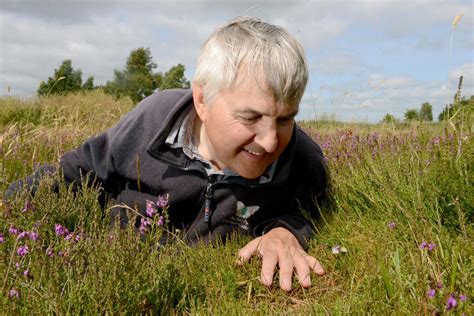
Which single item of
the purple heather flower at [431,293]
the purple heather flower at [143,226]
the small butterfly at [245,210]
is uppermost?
the purple heather flower at [143,226]

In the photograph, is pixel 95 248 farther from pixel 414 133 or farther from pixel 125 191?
pixel 414 133

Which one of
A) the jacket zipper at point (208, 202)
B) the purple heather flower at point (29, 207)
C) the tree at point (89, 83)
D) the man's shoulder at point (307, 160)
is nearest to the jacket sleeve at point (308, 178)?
the man's shoulder at point (307, 160)

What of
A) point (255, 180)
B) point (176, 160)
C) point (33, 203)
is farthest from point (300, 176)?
point (33, 203)

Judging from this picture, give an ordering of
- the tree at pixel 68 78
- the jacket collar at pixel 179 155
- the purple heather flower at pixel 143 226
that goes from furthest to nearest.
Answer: the tree at pixel 68 78 → the jacket collar at pixel 179 155 → the purple heather flower at pixel 143 226

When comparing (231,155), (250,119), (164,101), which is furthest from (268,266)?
(164,101)

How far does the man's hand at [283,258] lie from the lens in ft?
8.63

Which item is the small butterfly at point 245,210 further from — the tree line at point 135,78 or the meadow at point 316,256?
the tree line at point 135,78

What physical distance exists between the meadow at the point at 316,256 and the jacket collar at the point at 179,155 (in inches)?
15.3

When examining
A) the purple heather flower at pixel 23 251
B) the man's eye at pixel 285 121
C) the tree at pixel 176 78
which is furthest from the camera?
the tree at pixel 176 78

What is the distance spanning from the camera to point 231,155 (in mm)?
2895

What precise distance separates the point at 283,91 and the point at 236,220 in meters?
1.10

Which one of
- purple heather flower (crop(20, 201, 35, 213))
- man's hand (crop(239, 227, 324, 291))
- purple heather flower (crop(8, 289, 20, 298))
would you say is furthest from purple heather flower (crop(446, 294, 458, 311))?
purple heather flower (crop(20, 201, 35, 213))

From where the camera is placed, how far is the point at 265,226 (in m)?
3.36

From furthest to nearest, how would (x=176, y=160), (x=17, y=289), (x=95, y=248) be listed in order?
(x=176, y=160) → (x=95, y=248) → (x=17, y=289)
